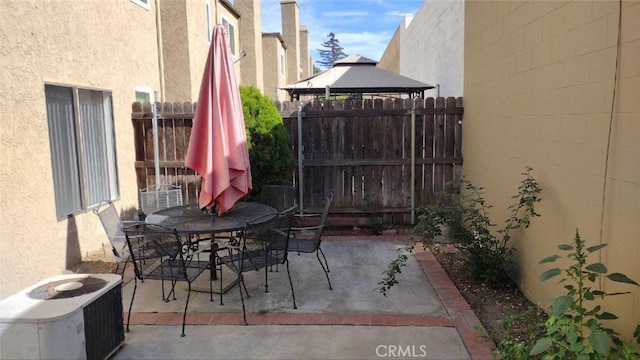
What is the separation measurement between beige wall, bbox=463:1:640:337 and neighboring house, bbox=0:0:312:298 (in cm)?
517

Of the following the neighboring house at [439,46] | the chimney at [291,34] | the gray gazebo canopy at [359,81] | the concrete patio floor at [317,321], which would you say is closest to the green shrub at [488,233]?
the concrete patio floor at [317,321]

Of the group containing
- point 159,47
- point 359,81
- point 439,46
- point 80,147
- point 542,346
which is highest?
point 439,46

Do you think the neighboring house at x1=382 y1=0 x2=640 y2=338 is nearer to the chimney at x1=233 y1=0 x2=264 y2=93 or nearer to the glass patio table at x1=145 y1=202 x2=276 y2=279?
the glass patio table at x1=145 y1=202 x2=276 y2=279

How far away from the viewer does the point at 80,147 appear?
231 inches

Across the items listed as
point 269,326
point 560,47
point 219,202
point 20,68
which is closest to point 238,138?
point 219,202

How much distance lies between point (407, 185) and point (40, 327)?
573 centimetres

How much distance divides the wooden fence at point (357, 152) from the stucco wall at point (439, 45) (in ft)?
5.37

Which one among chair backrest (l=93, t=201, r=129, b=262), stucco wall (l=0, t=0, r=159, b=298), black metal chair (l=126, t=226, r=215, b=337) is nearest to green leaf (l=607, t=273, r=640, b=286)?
black metal chair (l=126, t=226, r=215, b=337)

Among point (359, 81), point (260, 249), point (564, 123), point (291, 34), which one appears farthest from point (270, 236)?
point (291, 34)

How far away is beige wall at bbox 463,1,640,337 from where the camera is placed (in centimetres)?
299

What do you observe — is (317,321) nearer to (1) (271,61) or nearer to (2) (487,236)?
(2) (487,236)

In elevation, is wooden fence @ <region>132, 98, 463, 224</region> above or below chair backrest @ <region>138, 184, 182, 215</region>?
above

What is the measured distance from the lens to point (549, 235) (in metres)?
4.13

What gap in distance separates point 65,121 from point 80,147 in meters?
0.40
